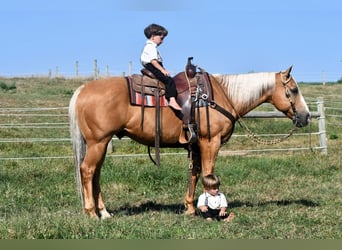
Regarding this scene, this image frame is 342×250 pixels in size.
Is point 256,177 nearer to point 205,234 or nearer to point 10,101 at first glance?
point 205,234

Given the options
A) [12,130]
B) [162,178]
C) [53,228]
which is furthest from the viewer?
[12,130]

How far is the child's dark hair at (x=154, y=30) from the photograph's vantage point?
6.12 metres

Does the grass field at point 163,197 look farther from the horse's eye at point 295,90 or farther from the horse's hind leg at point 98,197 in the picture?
the horse's eye at point 295,90

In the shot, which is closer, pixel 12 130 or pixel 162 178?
pixel 162 178

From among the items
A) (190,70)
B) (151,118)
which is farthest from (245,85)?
(151,118)

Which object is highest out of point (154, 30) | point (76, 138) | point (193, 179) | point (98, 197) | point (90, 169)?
point (154, 30)

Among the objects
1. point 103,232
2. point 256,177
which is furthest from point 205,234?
point 256,177

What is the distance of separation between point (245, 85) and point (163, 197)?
2.20 meters

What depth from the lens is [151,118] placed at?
20.2 ft

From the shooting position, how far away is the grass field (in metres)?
4.76

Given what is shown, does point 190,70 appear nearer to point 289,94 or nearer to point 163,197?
point 289,94

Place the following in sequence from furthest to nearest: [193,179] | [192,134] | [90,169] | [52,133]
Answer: [52,133]
[193,179]
[192,134]
[90,169]

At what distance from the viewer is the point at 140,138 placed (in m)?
6.27

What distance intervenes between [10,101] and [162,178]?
14.1 m
